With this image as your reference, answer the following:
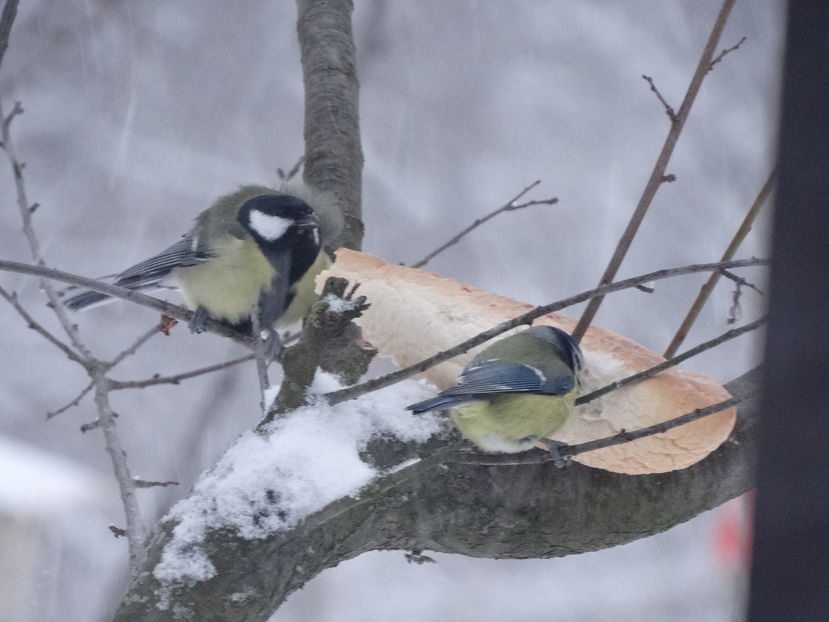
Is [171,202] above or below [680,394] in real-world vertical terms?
above

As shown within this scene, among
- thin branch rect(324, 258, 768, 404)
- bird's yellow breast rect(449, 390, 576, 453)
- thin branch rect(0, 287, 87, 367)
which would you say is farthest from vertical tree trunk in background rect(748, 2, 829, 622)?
thin branch rect(0, 287, 87, 367)

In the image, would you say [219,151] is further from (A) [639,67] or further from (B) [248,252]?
(B) [248,252]

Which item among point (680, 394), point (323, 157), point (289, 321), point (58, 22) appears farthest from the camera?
point (58, 22)

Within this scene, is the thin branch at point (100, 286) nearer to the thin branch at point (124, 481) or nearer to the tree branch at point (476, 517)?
the thin branch at point (124, 481)

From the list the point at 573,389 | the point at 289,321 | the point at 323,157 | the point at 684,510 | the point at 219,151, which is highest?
the point at 219,151

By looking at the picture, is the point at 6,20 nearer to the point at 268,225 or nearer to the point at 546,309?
the point at 268,225

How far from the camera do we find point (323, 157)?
211cm

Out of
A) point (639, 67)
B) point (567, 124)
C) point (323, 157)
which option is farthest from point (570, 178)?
point (323, 157)

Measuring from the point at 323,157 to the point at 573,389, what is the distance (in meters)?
0.94

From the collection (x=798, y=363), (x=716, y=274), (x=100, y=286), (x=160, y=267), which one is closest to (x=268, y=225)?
(x=160, y=267)

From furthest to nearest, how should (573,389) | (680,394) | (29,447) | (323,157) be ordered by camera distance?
(29,447) < (323,157) < (573,389) < (680,394)

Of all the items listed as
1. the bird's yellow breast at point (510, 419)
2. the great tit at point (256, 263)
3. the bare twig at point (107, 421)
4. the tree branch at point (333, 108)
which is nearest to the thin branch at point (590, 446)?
the bird's yellow breast at point (510, 419)

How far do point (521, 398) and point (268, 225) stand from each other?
662 millimetres

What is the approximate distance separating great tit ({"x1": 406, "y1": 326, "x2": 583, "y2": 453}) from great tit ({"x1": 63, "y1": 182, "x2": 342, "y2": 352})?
18.9 inches
